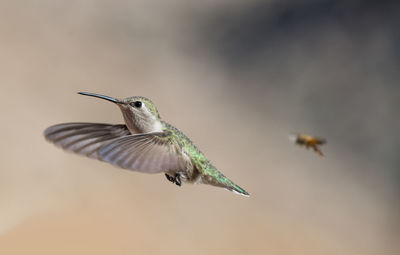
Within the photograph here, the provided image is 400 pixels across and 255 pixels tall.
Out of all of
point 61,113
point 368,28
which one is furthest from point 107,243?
point 368,28

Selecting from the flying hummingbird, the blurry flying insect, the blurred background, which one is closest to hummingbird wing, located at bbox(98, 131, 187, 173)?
the flying hummingbird

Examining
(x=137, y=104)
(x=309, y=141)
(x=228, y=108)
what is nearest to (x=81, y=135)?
(x=137, y=104)

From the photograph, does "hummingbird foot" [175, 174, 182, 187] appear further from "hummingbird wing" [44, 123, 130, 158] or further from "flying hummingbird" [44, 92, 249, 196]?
"hummingbird wing" [44, 123, 130, 158]

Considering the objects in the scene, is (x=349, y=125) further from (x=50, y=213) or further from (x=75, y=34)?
(x=50, y=213)

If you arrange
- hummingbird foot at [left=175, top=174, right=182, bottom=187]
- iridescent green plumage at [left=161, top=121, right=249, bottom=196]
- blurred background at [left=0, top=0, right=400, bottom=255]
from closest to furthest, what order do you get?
hummingbird foot at [left=175, top=174, right=182, bottom=187] → iridescent green plumage at [left=161, top=121, right=249, bottom=196] → blurred background at [left=0, top=0, right=400, bottom=255]

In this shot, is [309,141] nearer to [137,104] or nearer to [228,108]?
[137,104]

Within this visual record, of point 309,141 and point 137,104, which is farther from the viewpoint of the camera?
point 309,141
